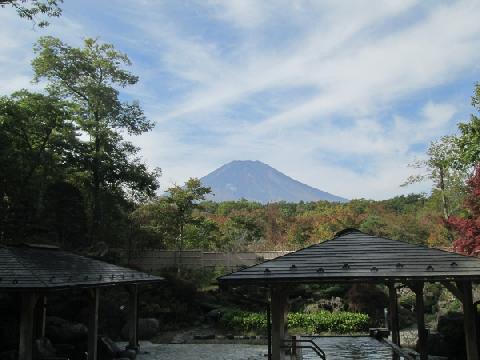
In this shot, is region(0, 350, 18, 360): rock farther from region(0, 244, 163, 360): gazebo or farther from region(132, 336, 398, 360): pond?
region(132, 336, 398, 360): pond

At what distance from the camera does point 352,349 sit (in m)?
13.4

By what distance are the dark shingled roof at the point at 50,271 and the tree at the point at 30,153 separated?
6.96m

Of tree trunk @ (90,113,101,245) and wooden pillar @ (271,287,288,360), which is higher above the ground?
tree trunk @ (90,113,101,245)

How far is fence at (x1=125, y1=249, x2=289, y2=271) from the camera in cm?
2694

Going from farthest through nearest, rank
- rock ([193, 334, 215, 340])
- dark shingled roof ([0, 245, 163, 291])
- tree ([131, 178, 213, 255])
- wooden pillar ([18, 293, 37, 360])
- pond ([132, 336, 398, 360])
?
tree ([131, 178, 213, 255])
rock ([193, 334, 215, 340])
pond ([132, 336, 398, 360])
wooden pillar ([18, 293, 37, 360])
dark shingled roof ([0, 245, 163, 291])

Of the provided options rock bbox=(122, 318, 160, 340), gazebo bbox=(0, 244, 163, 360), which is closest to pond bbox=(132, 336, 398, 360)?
rock bbox=(122, 318, 160, 340)

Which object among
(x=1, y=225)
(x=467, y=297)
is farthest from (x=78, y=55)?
(x=467, y=297)

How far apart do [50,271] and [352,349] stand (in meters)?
8.46

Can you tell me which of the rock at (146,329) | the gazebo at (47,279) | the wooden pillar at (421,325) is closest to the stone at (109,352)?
the gazebo at (47,279)

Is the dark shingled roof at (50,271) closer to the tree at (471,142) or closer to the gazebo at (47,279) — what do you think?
the gazebo at (47,279)

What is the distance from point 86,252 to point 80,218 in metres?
1.91

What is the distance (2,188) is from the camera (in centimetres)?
2038

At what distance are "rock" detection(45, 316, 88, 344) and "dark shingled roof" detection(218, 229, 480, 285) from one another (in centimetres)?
921

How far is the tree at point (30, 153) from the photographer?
20.1 meters
